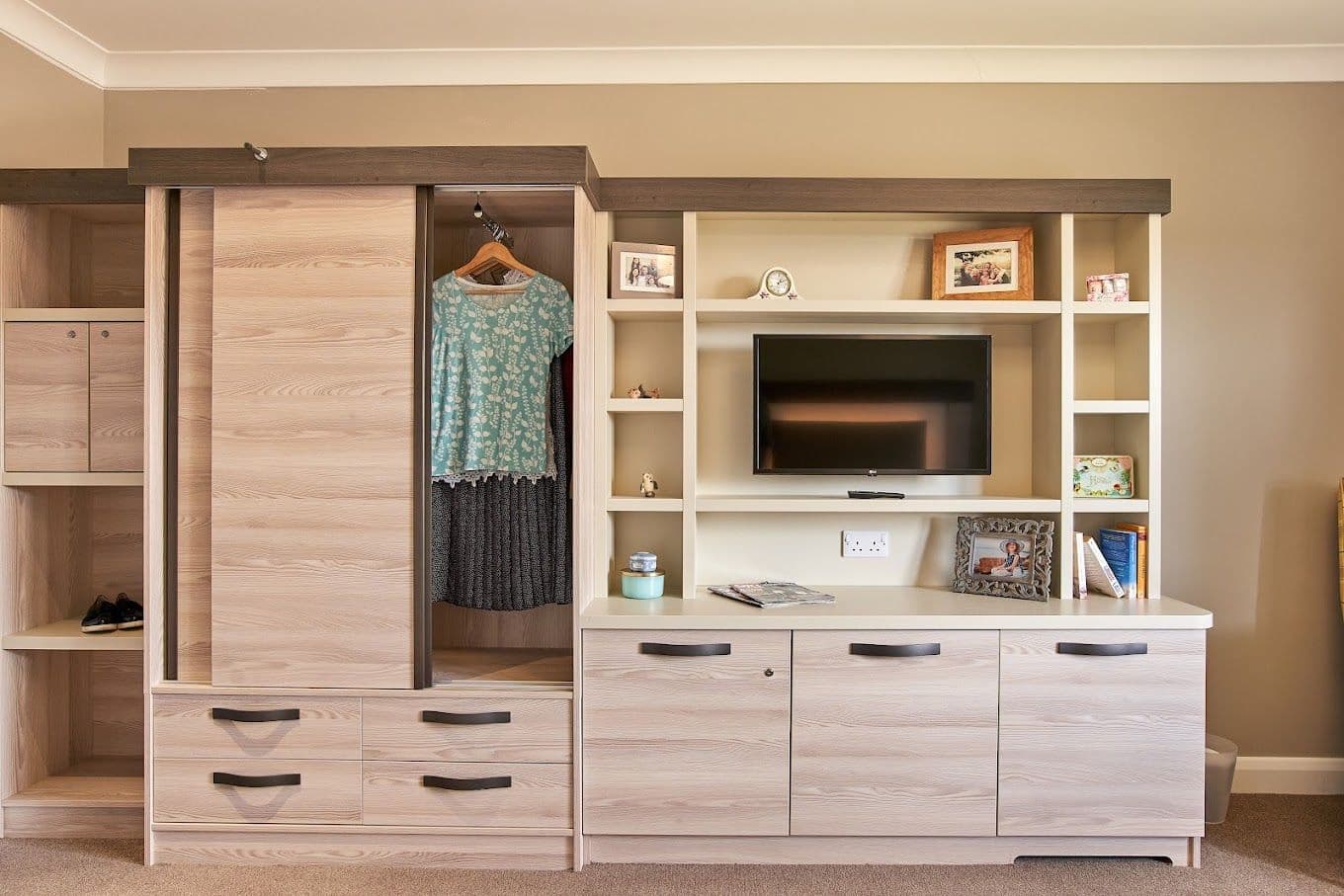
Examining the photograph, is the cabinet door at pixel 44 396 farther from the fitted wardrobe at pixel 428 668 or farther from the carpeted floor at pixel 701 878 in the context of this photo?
the carpeted floor at pixel 701 878

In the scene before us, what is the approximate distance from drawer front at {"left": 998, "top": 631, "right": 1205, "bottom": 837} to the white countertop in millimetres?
44

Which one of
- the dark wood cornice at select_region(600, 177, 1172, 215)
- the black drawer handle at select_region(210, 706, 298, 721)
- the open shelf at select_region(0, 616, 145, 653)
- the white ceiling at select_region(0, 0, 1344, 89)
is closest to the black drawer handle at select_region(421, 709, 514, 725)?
the black drawer handle at select_region(210, 706, 298, 721)

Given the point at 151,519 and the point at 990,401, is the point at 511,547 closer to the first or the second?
the point at 151,519

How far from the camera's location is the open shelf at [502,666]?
252 centimetres

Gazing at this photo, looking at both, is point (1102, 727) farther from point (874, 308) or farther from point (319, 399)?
point (319, 399)

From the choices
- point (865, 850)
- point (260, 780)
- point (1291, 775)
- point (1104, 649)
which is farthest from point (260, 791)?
point (1291, 775)

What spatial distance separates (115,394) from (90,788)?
125cm

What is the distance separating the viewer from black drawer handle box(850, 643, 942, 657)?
2.42m

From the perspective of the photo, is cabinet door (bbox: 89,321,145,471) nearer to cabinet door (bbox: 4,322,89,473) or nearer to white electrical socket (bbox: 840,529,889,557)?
cabinet door (bbox: 4,322,89,473)

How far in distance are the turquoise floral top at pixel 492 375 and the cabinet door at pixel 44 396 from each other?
3.76 feet

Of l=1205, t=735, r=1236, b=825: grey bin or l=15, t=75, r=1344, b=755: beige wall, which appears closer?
l=1205, t=735, r=1236, b=825: grey bin

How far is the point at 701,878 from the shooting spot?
7.88ft

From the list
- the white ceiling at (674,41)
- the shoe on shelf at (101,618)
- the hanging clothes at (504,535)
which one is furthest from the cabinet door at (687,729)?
the white ceiling at (674,41)

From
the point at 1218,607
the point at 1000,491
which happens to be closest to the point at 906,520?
the point at 1000,491
